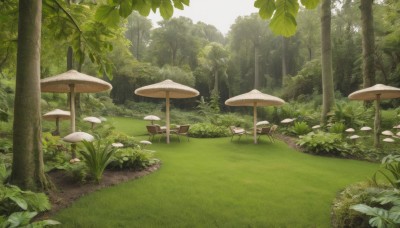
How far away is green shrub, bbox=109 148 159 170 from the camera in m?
5.31

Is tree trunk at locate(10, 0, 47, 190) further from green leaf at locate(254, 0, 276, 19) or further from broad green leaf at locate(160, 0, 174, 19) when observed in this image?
green leaf at locate(254, 0, 276, 19)

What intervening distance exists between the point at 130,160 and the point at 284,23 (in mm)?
4654

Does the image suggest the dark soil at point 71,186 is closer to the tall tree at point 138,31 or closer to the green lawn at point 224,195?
the green lawn at point 224,195

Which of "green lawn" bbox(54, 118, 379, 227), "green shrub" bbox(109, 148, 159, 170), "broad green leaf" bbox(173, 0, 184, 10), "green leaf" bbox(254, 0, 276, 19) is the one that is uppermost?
"broad green leaf" bbox(173, 0, 184, 10)

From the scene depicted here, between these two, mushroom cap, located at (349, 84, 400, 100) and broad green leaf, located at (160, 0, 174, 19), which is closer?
broad green leaf, located at (160, 0, 174, 19)

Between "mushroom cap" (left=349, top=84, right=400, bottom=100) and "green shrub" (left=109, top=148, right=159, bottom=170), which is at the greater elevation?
"mushroom cap" (left=349, top=84, right=400, bottom=100)

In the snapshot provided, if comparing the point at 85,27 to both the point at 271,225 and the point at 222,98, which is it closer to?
the point at 271,225

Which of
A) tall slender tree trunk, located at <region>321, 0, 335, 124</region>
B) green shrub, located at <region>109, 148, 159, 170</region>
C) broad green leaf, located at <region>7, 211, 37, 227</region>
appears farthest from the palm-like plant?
tall slender tree trunk, located at <region>321, 0, 335, 124</region>

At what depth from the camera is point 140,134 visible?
1213cm

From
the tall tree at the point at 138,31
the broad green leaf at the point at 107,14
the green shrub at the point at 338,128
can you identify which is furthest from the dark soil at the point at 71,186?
the tall tree at the point at 138,31

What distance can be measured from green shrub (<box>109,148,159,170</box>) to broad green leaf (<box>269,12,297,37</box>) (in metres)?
4.39

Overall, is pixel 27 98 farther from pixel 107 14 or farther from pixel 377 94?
pixel 377 94

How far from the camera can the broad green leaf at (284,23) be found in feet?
4.77

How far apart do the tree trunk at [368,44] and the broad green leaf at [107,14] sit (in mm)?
11241
